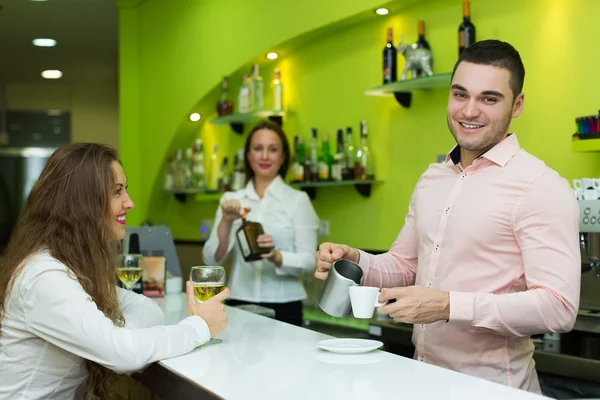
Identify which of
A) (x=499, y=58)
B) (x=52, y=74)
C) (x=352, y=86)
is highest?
(x=52, y=74)

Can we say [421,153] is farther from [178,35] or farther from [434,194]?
[178,35]

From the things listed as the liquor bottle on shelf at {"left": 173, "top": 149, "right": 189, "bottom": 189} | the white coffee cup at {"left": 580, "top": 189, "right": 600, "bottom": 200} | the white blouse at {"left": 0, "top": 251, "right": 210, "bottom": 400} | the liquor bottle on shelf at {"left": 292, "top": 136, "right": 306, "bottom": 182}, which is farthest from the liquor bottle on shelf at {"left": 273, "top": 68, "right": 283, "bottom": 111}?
the white blouse at {"left": 0, "top": 251, "right": 210, "bottom": 400}

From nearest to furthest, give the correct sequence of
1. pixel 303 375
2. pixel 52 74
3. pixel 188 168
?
pixel 303 375
pixel 188 168
pixel 52 74

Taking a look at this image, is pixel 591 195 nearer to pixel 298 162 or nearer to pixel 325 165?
pixel 325 165

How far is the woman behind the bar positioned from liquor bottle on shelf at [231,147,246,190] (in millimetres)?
1345

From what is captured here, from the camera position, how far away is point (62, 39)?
6832 mm

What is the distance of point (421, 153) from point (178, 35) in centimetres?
261

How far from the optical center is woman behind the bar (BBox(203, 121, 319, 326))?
316 cm

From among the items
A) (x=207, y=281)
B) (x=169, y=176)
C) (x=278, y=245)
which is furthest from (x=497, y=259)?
(x=169, y=176)

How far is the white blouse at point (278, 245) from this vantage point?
3166 mm

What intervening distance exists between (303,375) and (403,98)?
2.35 m

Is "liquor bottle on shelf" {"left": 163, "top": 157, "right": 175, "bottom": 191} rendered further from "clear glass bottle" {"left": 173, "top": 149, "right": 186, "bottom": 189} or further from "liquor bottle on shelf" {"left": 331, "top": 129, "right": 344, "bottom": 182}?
"liquor bottle on shelf" {"left": 331, "top": 129, "right": 344, "bottom": 182}

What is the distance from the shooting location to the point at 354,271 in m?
1.77

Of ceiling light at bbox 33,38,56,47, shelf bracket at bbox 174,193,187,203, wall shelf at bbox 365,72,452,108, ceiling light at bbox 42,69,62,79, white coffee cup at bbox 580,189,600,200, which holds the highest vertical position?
ceiling light at bbox 33,38,56,47
